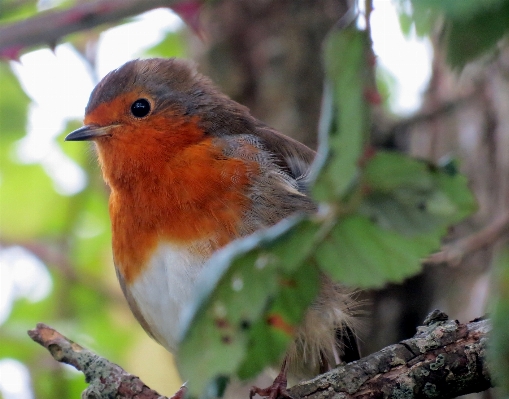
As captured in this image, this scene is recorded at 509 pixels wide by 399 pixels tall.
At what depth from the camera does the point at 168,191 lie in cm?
307

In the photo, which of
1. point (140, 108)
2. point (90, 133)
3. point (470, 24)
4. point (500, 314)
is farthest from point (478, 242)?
point (500, 314)

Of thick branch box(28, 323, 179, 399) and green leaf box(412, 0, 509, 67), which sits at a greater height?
thick branch box(28, 323, 179, 399)

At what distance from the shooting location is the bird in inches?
114

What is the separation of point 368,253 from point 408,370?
138cm

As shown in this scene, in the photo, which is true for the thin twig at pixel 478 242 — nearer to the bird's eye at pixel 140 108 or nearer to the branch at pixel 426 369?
the branch at pixel 426 369

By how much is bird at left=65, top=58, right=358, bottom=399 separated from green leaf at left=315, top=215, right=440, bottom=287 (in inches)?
68.8

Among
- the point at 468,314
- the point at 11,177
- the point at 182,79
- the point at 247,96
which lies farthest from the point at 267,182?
the point at 11,177

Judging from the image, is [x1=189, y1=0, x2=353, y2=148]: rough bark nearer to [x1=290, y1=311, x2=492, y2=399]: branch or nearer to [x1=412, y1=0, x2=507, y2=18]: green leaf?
[x1=290, y1=311, x2=492, y2=399]: branch

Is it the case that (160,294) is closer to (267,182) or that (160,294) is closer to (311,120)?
(267,182)

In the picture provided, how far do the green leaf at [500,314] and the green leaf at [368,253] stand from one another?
107mm

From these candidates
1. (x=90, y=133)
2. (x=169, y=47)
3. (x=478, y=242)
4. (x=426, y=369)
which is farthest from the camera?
(x=169, y=47)

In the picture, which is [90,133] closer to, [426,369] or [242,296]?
[426,369]

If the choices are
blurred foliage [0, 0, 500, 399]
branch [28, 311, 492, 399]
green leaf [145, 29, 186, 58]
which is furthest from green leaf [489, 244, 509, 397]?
green leaf [145, 29, 186, 58]

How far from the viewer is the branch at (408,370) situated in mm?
1956
